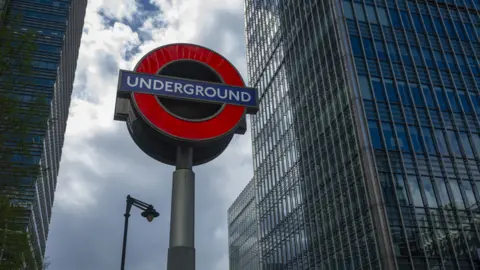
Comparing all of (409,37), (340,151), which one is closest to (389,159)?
(340,151)

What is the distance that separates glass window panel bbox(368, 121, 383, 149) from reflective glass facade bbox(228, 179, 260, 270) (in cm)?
3776

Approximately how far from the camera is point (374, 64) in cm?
4728

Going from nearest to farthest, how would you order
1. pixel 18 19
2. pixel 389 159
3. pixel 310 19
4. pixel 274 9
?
A: 1. pixel 18 19
2. pixel 389 159
3. pixel 310 19
4. pixel 274 9

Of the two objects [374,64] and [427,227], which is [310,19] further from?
[427,227]

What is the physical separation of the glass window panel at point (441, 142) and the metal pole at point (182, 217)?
124 ft

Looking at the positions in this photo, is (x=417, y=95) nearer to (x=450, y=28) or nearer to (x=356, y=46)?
(x=356, y=46)

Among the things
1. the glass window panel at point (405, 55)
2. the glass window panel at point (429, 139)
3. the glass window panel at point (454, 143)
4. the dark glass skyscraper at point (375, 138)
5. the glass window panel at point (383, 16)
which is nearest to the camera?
the dark glass skyscraper at point (375, 138)

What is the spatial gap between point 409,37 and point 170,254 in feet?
154

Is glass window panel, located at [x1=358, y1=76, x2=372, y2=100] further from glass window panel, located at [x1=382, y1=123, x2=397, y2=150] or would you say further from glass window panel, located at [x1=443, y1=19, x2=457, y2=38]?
glass window panel, located at [x1=443, y1=19, x2=457, y2=38]

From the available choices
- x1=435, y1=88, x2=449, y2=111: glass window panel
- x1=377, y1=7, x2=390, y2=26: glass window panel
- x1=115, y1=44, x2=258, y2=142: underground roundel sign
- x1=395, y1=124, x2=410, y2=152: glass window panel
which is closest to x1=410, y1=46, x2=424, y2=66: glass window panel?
x1=435, y1=88, x2=449, y2=111: glass window panel

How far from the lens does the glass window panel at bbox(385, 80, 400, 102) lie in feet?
150

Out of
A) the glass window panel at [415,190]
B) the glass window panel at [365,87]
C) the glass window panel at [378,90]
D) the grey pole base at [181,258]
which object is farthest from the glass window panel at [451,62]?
the grey pole base at [181,258]

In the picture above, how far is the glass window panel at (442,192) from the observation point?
40531 mm

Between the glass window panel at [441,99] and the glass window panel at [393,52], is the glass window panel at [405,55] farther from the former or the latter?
the glass window panel at [441,99]
